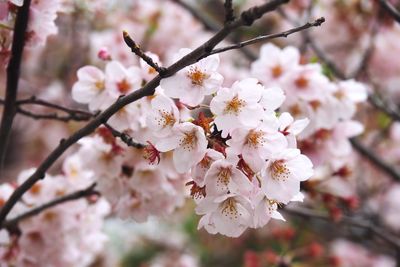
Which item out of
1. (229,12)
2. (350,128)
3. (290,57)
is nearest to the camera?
(229,12)

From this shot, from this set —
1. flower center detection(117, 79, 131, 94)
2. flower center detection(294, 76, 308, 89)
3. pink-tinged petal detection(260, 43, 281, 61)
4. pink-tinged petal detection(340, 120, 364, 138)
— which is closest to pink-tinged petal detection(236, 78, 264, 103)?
flower center detection(117, 79, 131, 94)

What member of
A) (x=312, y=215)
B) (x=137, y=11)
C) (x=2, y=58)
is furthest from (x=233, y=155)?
(x=137, y=11)

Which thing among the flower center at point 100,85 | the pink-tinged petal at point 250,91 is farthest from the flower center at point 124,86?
the pink-tinged petal at point 250,91

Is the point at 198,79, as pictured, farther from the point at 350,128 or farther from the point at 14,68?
the point at 350,128

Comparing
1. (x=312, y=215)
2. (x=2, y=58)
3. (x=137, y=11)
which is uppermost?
(x=2, y=58)

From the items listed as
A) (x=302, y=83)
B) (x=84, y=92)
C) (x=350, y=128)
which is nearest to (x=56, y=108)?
(x=84, y=92)

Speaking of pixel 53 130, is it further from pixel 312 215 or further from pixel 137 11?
pixel 312 215
